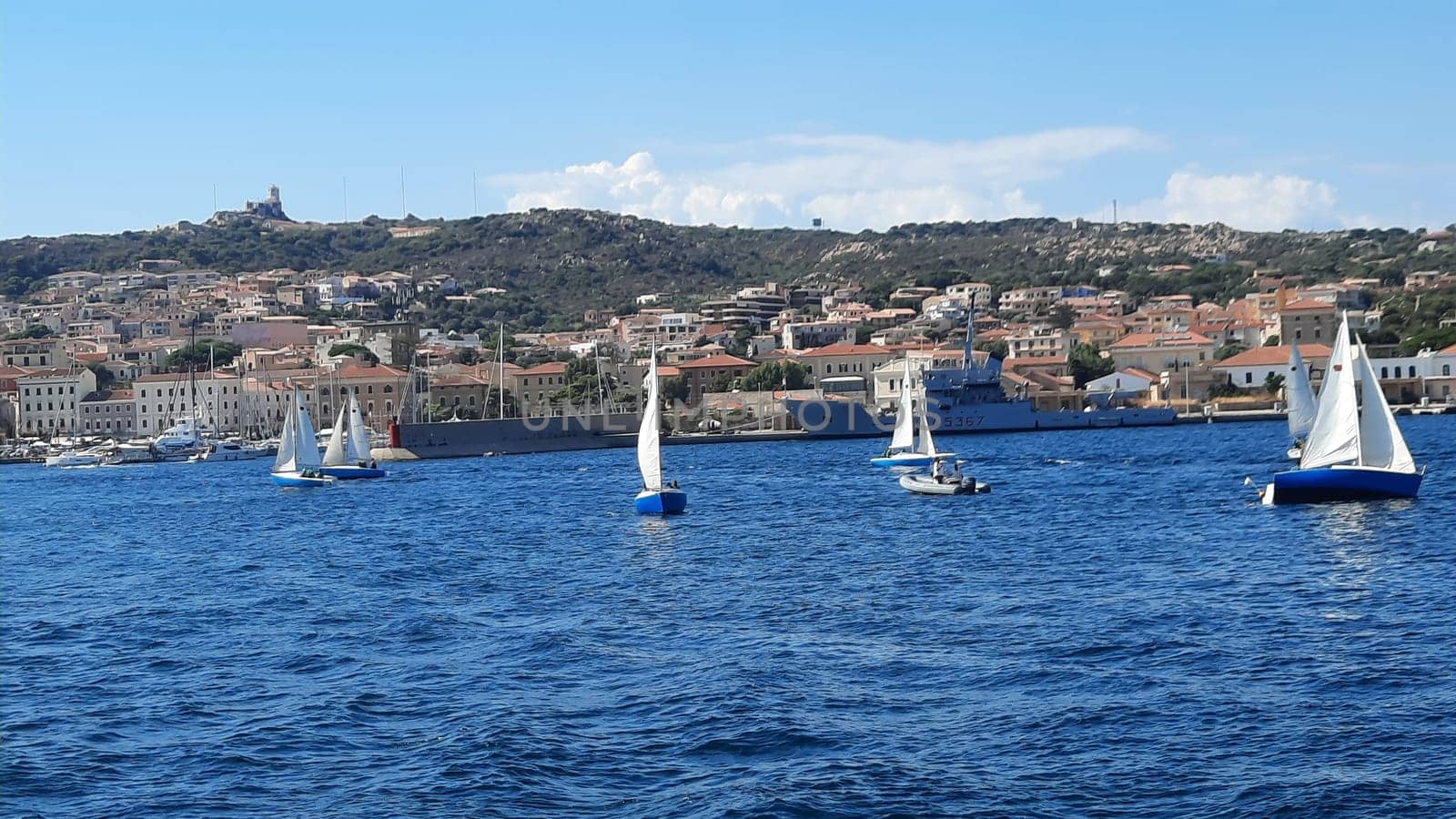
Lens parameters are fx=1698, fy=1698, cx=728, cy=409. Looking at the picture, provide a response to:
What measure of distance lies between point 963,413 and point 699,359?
31.7m

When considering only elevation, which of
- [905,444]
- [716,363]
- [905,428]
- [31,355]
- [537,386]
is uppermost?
[31,355]

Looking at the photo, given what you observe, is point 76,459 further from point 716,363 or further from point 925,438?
point 925,438

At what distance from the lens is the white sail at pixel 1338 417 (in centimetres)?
3628

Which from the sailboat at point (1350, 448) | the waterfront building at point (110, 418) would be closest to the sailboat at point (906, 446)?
the sailboat at point (1350, 448)

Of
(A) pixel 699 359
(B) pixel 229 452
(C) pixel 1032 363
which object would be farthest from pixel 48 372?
(C) pixel 1032 363

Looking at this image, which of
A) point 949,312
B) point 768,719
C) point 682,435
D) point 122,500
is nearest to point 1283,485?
point 768,719

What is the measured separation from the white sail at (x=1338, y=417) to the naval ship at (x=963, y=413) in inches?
2275

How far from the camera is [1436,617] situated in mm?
21906

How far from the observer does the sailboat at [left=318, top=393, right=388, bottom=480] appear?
62219mm

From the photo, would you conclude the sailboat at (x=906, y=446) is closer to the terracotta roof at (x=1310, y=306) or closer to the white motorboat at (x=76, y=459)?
the white motorboat at (x=76, y=459)

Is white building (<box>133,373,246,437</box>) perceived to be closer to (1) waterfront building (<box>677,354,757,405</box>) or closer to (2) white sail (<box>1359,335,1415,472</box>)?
(1) waterfront building (<box>677,354,757,405</box>)

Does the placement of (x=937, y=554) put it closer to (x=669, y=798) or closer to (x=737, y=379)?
(x=669, y=798)

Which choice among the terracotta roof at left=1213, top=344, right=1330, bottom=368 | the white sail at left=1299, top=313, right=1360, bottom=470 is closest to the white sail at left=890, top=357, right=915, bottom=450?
the white sail at left=1299, top=313, right=1360, bottom=470

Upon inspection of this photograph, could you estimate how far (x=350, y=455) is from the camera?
216ft
